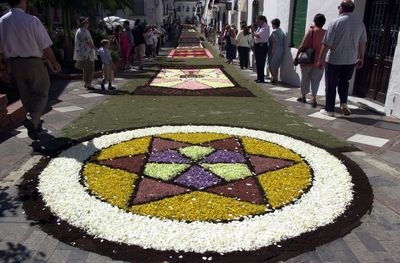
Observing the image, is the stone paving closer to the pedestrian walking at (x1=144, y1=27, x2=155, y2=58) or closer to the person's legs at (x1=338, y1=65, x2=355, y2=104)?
the person's legs at (x1=338, y1=65, x2=355, y2=104)

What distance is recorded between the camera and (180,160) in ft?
16.7

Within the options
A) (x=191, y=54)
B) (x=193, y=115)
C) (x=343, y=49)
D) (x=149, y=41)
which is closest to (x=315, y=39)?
(x=343, y=49)

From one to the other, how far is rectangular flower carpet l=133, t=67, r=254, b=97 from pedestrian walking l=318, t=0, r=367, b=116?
256cm

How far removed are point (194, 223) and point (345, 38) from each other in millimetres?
5424

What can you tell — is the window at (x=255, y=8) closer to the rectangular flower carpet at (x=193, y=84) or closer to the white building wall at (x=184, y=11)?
the rectangular flower carpet at (x=193, y=84)

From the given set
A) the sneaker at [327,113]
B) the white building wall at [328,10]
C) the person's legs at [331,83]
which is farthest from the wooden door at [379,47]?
the sneaker at [327,113]

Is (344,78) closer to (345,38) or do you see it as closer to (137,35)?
(345,38)

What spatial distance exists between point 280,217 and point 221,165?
142cm

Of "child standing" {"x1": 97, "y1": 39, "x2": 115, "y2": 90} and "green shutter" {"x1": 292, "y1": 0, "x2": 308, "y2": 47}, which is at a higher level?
"green shutter" {"x1": 292, "y1": 0, "x2": 308, "y2": 47}

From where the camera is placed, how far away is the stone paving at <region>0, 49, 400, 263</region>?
3096 mm

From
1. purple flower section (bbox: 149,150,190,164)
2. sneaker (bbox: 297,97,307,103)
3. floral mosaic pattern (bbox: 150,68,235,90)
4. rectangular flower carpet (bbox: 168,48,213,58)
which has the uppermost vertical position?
purple flower section (bbox: 149,150,190,164)

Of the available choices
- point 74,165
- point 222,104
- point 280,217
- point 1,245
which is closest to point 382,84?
point 222,104

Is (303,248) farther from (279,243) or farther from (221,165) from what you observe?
(221,165)

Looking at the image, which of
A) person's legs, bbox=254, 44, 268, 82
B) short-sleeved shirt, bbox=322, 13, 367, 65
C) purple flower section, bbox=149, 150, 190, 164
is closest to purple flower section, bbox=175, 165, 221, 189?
purple flower section, bbox=149, 150, 190, 164
